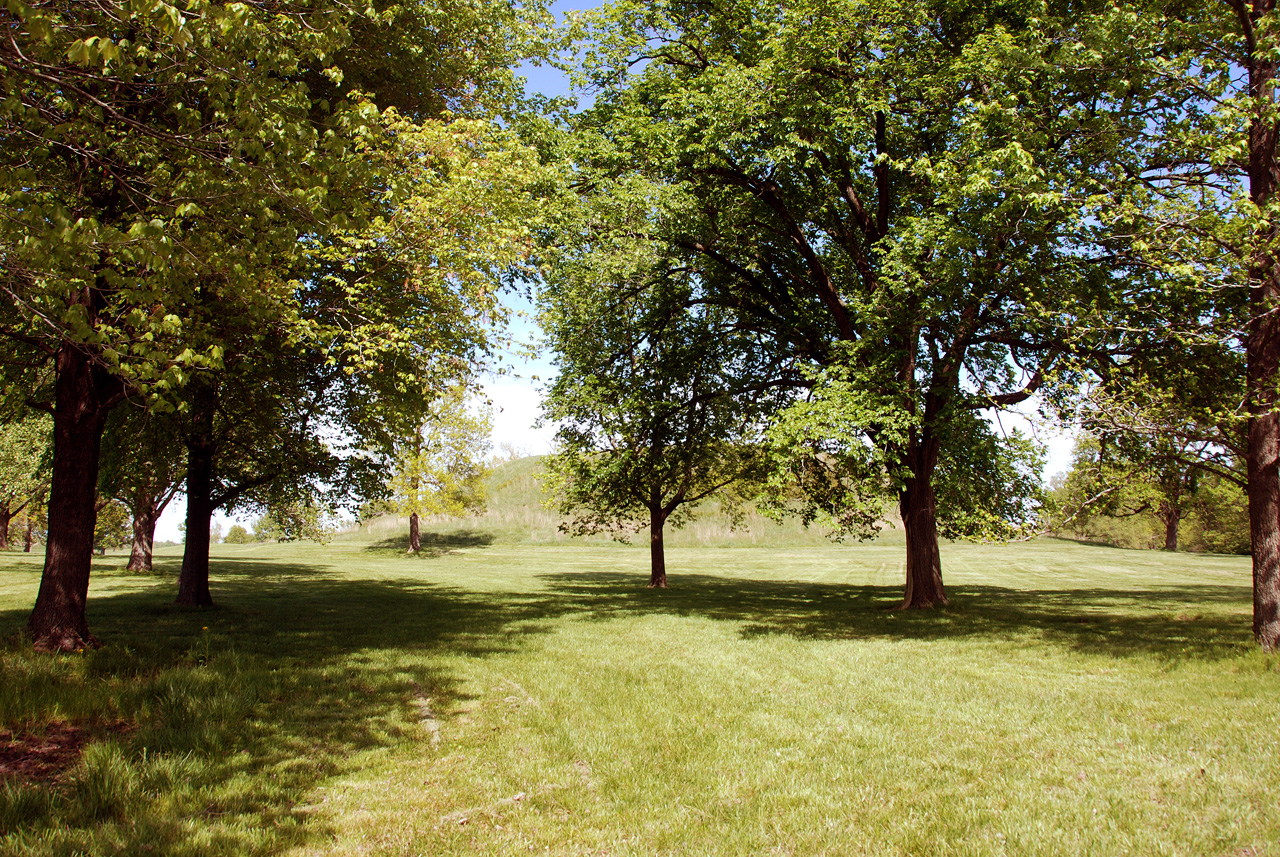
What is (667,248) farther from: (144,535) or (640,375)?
(144,535)

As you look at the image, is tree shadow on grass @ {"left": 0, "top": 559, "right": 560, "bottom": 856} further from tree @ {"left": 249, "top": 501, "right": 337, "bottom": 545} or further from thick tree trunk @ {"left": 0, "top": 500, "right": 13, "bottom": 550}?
thick tree trunk @ {"left": 0, "top": 500, "right": 13, "bottom": 550}

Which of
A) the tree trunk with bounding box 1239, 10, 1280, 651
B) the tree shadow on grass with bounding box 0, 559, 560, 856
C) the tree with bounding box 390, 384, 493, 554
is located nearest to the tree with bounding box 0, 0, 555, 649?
the tree shadow on grass with bounding box 0, 559, 560, 856

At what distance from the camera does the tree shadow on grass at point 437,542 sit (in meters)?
55.6

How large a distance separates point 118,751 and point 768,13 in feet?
56.1

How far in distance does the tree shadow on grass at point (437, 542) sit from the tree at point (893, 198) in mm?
41938

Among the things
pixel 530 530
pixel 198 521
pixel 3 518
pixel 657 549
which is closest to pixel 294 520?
pixel 198 521

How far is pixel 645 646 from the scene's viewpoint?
1288cm

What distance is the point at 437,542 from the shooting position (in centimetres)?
6209

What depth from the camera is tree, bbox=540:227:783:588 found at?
1678cm

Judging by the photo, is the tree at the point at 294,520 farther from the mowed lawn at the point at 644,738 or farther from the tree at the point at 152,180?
the tree at the point at 152,180

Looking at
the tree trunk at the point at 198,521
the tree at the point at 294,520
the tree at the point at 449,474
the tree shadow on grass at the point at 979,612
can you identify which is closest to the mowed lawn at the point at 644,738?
the tree shadow on grass at the point at 979,612

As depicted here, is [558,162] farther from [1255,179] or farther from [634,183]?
[1255,179]

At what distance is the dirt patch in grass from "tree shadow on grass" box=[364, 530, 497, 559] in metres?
47.2

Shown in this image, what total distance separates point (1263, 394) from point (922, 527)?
8.59 m
